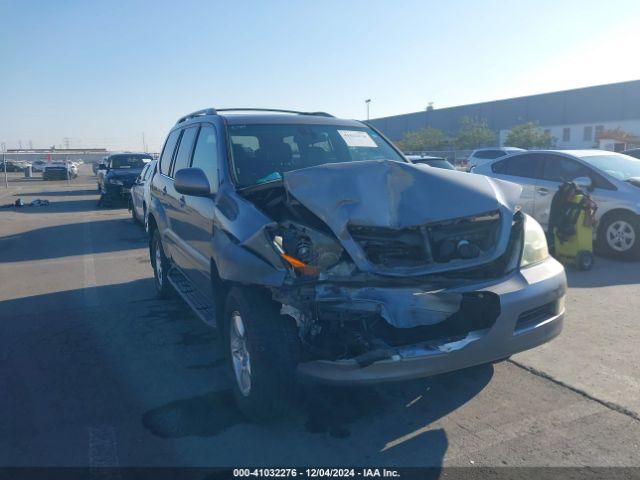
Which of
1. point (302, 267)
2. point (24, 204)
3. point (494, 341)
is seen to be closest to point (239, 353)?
point (302, 267)

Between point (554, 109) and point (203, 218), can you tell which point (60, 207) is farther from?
point (554, 109)

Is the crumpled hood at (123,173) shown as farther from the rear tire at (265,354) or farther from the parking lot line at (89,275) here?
the rear tire at (265,354)

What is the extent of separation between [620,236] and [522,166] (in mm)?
2168

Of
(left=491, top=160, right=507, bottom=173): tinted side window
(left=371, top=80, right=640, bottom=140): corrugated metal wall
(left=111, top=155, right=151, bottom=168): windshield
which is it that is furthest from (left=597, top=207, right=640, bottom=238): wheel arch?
(left=371, top=80, right=640, bottom=140): corrugated metal wall

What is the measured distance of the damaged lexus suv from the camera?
3154 mm

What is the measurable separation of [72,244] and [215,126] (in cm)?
787

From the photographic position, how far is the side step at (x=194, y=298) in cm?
444

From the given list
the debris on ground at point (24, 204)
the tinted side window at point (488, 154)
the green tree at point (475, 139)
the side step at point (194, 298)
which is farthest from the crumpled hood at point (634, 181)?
the green tree at point (475, 139)

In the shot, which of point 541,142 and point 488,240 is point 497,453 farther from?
point 541,142

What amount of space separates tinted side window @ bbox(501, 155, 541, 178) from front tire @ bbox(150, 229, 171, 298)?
6.40 m

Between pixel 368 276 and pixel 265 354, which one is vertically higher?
pixel 368 276

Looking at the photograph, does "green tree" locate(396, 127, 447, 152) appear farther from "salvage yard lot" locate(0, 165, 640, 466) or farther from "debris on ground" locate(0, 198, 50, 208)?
"salvage yard lot" locate(0, 165, 640, 466)

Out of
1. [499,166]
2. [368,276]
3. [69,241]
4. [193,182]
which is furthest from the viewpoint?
[69,241]

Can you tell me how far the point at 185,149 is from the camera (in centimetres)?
579
